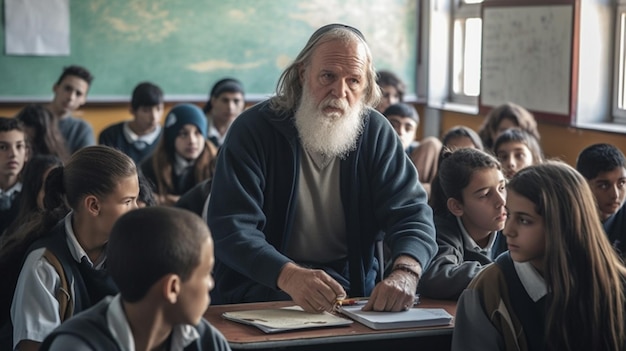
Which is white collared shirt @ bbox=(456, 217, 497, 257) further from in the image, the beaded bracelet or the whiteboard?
the whiteboard

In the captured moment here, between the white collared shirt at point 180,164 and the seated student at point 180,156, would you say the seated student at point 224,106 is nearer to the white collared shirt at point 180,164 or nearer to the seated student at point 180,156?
the seated student at point 180,156

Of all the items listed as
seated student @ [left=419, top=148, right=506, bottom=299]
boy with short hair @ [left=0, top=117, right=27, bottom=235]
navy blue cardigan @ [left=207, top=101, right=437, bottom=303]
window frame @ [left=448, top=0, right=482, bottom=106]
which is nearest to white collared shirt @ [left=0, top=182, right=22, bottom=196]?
boy with short hair @ [left=0, top=117, right=27, bottom=235]

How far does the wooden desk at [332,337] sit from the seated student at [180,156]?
2837 millimetres

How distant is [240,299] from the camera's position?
3.06 metres

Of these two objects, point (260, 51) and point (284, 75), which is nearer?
point (284, 75)

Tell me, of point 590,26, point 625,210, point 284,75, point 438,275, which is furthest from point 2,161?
point 590,26

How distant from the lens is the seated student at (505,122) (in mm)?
5516

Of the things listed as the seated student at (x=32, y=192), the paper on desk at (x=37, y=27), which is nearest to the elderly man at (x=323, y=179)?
the seated student at (x=32, y=192)

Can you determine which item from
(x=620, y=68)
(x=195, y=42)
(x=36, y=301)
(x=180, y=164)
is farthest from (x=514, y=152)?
(x=195, y=42)

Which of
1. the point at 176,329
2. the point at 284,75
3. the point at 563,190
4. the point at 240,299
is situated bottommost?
the point at 240,299

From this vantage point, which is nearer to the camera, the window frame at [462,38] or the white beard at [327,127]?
the white beard at [327,127]

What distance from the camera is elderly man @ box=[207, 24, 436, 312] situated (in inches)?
119

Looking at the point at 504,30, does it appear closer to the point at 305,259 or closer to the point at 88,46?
the point at 88,46

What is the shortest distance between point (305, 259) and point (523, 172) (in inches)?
35.3
